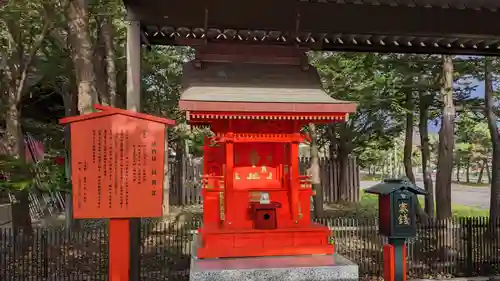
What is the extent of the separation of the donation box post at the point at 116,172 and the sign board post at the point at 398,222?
4.58 metres

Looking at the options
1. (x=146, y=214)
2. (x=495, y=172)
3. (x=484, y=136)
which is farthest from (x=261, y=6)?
(x=484, y=136)

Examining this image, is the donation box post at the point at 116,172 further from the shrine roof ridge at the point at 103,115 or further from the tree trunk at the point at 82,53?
the tree trunk at the point at 82,53

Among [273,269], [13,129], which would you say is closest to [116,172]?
[273,269]

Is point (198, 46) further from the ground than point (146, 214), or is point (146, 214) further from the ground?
point (198, 46)

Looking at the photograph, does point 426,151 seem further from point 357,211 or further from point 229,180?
point 229,180

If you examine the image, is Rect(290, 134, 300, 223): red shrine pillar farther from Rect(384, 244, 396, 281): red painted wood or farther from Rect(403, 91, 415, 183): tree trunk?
Rect(403, 91, 415, 183): tree trunk

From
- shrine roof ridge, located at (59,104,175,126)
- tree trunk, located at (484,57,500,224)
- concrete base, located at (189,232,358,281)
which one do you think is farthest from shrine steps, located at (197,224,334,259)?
tree trunk, located at (484,57,500,224)

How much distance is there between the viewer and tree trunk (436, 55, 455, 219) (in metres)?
11.8

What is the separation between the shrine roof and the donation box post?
174cm

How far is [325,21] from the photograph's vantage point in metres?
7.89

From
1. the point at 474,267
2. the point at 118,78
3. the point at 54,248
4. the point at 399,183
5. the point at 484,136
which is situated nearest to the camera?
the point at 399,183

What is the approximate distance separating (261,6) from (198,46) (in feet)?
6.10

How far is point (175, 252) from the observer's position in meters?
11.0

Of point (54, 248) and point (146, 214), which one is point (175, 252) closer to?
point (54, 248)
